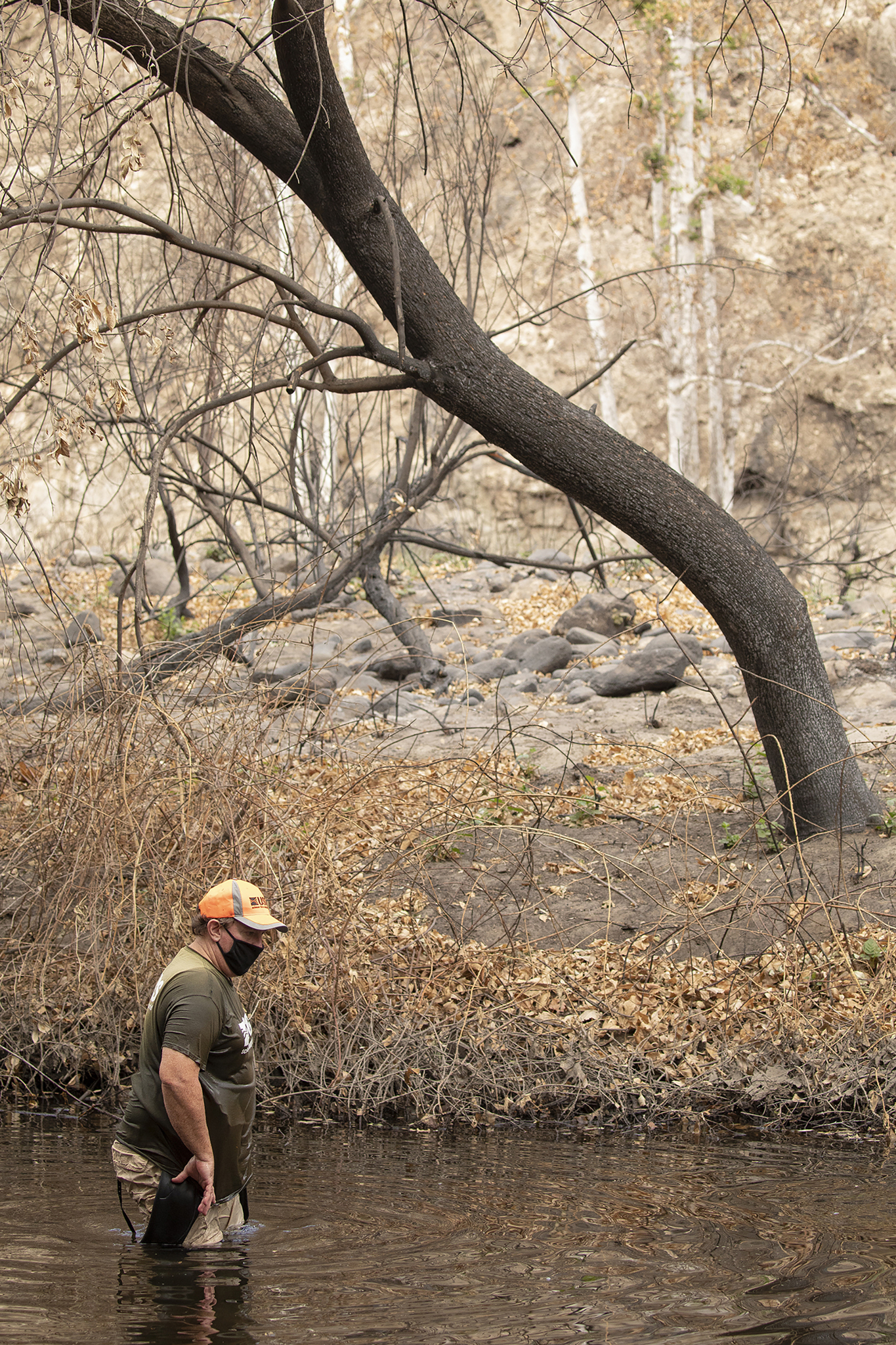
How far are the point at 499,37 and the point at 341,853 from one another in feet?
73.2

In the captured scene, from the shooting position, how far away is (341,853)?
643 centimetres

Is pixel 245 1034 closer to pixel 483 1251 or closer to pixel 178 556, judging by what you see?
pixel 483 1251

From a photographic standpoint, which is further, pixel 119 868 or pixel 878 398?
pixel 878 398

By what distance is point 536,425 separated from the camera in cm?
625

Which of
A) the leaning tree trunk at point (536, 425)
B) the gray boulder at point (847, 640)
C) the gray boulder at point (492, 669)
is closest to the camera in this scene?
the leaning tree trunk at point (536, 425)

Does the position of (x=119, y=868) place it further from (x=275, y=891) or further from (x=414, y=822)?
(x=414, y=822)

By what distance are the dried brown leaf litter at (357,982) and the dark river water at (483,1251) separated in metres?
0.38

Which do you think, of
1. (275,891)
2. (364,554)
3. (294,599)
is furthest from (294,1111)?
(364,554)

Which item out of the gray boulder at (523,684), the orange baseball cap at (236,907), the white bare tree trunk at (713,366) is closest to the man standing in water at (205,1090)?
the orange baseball cap at (236,907)

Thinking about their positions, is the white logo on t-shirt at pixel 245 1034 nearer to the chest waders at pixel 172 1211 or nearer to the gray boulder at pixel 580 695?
the chest waders at pixel 172 1211

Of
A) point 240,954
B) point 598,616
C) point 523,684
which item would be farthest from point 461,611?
point 240,954

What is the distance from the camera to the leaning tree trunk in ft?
19.8

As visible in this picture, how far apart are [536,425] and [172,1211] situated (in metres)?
4.05

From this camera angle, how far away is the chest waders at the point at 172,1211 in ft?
11.6
